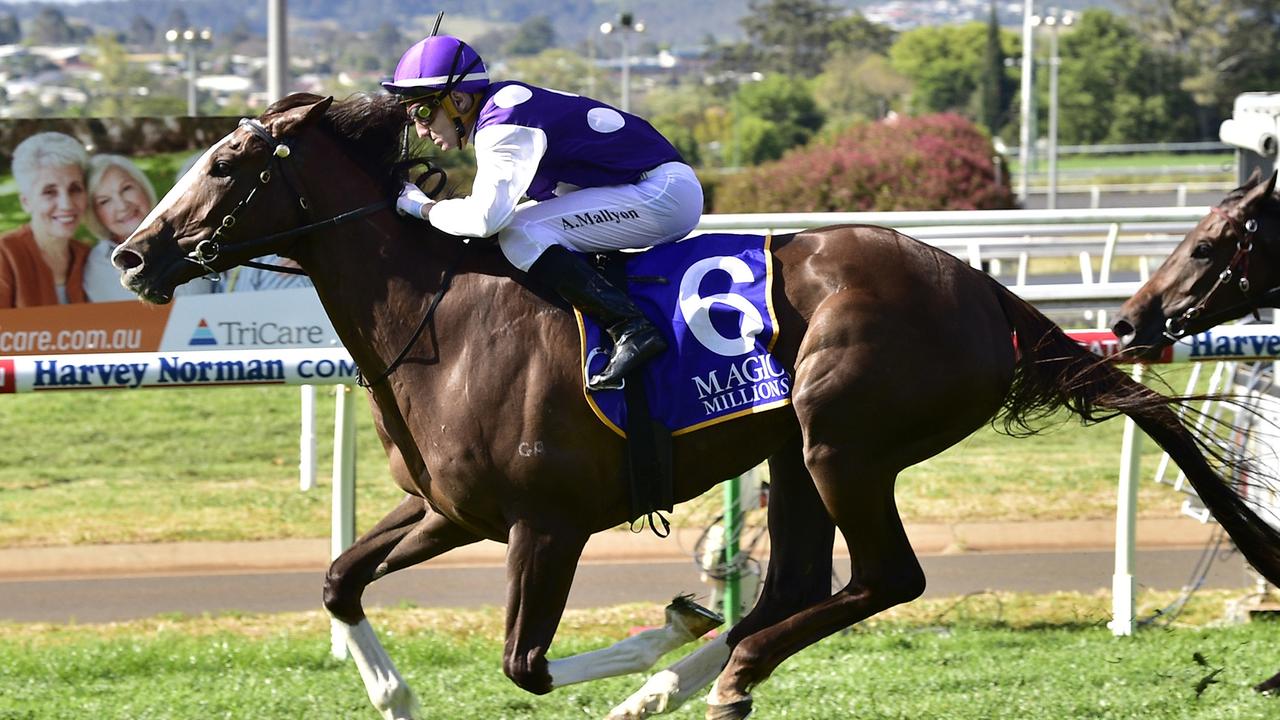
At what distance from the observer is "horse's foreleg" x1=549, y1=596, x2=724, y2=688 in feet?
13.4

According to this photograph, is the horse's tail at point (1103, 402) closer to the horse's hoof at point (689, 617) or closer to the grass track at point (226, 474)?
the horse's hoof at point (689, 617)

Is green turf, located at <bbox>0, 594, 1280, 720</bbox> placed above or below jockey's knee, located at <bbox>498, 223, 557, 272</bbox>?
below

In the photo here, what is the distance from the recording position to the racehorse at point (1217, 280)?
16.9ft

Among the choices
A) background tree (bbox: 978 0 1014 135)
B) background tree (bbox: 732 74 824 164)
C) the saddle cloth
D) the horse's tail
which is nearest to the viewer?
the saddle cloth

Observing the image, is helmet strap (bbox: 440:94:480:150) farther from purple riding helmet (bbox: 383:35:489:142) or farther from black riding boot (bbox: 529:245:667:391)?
black riding boot (bbox: 529:245:667:391)

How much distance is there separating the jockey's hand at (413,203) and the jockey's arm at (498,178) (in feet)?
0.41

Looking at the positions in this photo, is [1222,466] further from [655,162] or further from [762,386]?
[655,162]

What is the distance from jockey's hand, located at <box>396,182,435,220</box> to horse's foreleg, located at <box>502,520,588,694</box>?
847mm

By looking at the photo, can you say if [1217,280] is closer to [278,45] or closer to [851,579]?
[851,579]

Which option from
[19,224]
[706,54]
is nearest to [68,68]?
[706,54]

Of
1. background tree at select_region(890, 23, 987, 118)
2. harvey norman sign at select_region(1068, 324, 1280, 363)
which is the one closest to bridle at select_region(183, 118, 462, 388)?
harvey norman sign at select_region(1068, 324, 1280, 363)

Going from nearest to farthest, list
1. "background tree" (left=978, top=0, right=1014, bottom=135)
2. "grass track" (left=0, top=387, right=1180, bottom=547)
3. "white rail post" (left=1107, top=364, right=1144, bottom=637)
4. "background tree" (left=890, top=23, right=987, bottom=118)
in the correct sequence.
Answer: "white rail post" (left=1107, top=364, right=1144, bottom=637)
"grass track" (left=0, top=387, right=1180, bottom=547)
"background tree" (left=978, top=0, right=1014, bottom=135)
"background tree" (left=890, top=23, right=987, bottom=118)

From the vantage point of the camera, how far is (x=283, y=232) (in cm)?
417

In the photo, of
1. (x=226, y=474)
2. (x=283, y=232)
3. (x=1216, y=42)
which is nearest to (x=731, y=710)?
(x=283, y=232)
